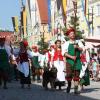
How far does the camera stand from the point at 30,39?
10006cm

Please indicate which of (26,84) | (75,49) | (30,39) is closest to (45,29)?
(30,39)

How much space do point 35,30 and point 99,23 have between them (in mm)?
36438

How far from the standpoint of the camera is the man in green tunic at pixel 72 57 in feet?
46.4

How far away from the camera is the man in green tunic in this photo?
1416cm

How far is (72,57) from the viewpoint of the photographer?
1420 cm

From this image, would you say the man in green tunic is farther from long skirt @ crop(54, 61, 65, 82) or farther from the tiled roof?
the tiled roof

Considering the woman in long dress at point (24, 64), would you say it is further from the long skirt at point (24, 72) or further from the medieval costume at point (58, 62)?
the medieval costume at point (58, 62)

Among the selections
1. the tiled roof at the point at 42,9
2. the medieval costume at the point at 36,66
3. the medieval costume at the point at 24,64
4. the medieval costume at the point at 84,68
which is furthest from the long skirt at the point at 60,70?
the tiled roof at the point at 42,9

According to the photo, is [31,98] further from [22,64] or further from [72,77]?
[22,64]

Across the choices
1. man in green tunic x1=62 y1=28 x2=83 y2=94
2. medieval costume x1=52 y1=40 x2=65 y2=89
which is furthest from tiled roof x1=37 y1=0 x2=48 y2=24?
man in green tunic x1=62 y1=28 x2=83 y2=94

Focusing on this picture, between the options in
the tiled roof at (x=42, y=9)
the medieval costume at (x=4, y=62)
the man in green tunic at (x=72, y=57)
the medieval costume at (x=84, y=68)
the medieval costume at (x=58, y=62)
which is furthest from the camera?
the tiled roof at (x=42, y=9)

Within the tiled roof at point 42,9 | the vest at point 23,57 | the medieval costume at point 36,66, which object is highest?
the tiled roof at point 42,9

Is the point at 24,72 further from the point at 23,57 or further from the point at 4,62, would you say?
the point at 4,62

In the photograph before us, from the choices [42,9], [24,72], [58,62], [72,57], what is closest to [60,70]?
[58,62]
